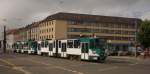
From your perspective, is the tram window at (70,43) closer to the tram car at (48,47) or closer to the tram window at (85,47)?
the tram window at (85,47)

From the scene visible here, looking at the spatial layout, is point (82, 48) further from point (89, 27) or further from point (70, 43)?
point (89, 27)

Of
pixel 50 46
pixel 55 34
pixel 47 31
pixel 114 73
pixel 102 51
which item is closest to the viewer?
pixel 114 73

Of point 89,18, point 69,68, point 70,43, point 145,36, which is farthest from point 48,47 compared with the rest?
point 89,18

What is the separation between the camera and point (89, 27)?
144 meters

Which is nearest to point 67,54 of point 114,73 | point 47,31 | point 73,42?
point 73,42

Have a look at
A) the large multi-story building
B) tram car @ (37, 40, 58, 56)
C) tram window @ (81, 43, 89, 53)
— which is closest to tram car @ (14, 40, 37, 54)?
tram car @ (37, 40, 58, 56)

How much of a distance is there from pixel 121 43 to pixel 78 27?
64.1 feet

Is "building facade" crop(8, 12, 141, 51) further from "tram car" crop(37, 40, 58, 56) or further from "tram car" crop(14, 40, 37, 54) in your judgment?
"tram car" crop(37, 40, 58, 56)

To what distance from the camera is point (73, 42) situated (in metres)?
45.4

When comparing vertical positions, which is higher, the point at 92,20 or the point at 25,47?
the point at 92,20

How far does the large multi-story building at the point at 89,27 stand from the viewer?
138m

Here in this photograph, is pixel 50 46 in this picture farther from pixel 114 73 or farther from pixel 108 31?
pixel 108 31

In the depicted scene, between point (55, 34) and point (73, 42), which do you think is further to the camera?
point (55, 34)

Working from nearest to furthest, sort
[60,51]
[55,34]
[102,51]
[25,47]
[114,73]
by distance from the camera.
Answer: [114,73] < [102,51] < [60,51] < [25,47] < [55,34]
